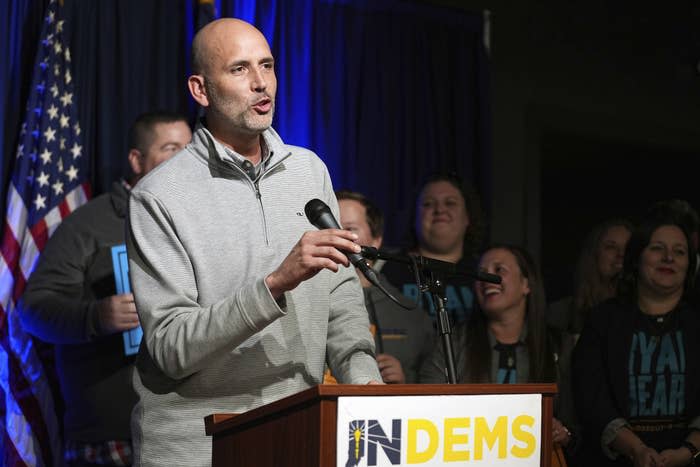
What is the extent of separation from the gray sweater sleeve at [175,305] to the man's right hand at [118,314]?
3.41 ft

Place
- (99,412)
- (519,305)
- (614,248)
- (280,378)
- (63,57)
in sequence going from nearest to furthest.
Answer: (280,378)
(99,412)
(519,305)
(63,57)
(614,248)

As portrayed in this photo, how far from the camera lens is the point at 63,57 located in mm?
3836

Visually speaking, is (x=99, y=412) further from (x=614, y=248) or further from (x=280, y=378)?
(x=614, y=248)

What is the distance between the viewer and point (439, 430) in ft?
5.27

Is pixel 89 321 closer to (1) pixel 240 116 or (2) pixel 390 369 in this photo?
(2) pixel 390 369

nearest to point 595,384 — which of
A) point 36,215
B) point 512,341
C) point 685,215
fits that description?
point 512,341

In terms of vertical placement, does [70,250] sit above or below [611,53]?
below

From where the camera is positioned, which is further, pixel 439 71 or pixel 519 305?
pixel 439 71

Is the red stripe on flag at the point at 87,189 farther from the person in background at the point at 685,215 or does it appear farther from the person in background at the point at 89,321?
the person in background at the point at 685,215

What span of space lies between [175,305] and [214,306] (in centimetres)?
13

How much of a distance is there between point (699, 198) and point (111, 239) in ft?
17.4

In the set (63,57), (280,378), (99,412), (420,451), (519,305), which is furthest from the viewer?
(63,57)

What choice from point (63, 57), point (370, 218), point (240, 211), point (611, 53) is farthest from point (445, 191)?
point (611, 53)

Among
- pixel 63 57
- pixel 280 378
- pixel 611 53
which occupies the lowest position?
pixel 280 378
